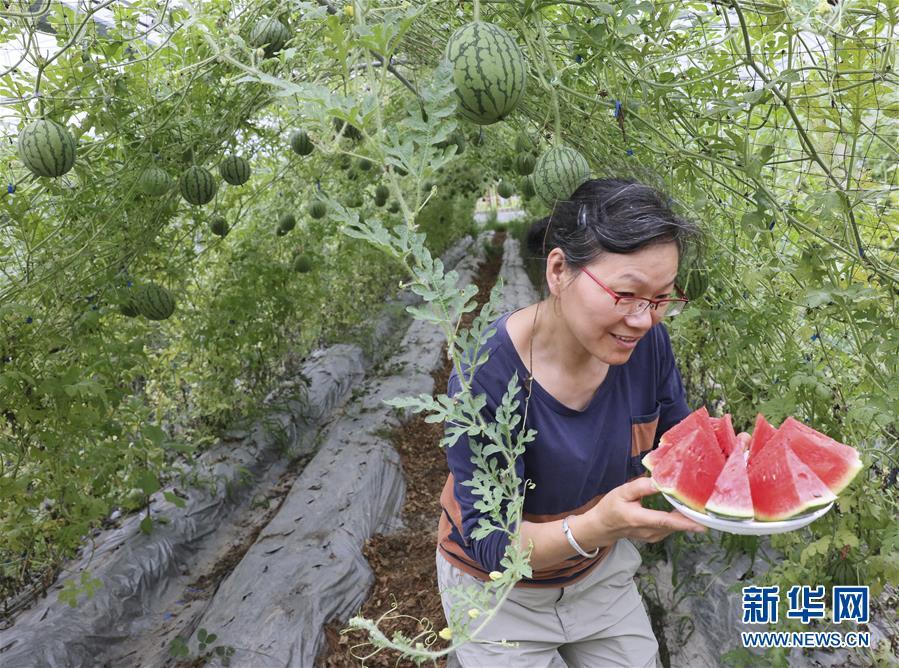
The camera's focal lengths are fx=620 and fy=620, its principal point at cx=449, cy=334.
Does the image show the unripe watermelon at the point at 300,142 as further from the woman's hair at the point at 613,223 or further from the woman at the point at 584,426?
the woman's hair at the point at 613,223

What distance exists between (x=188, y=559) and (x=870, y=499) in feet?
11.9

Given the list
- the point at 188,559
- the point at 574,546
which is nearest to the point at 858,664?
the point at 574,546

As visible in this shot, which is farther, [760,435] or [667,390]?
[667,390]

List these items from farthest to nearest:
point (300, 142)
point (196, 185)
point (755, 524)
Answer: point (300, 142)
point (196, 185)
point (755, 524)

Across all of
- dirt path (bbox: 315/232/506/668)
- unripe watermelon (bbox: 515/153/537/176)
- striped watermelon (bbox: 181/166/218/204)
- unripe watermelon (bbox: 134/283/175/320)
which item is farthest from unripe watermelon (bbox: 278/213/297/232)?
unripe watermelon (bbox: 515/153/537/176)

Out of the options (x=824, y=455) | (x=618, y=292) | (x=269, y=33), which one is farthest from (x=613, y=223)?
(x=269, y=33)

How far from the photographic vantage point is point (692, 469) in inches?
48.3

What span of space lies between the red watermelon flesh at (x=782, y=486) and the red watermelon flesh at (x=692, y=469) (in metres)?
0.08

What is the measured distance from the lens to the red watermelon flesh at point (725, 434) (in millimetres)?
1383

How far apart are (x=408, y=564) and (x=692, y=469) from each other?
288cm

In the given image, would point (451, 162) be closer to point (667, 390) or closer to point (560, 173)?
point (560, 173)

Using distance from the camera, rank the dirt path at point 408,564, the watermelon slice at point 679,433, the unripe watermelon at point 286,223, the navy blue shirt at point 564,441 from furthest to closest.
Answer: the unripe watermelon at point 286,223
the dirt path at point 408,564
the navy blue shirt at point 564,441
the watermelon slice at point 679,433

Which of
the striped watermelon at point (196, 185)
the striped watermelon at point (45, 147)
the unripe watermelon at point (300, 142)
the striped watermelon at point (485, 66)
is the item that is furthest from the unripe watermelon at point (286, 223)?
the striped watermelon at point (485, 66)

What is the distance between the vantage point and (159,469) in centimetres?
369
